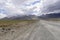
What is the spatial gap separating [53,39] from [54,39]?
81mm

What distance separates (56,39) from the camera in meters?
12.1

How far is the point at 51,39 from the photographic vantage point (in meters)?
12.2

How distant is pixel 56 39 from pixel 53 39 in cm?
23

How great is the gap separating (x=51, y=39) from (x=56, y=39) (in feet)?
1.28

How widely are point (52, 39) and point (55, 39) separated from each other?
24 cm

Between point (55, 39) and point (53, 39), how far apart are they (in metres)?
0.16

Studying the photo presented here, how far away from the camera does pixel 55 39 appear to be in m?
12.2

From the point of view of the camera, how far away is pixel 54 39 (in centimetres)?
1219

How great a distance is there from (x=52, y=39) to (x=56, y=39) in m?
0.31

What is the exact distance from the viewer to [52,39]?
1216 centimetres

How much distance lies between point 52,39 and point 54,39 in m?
0.16
